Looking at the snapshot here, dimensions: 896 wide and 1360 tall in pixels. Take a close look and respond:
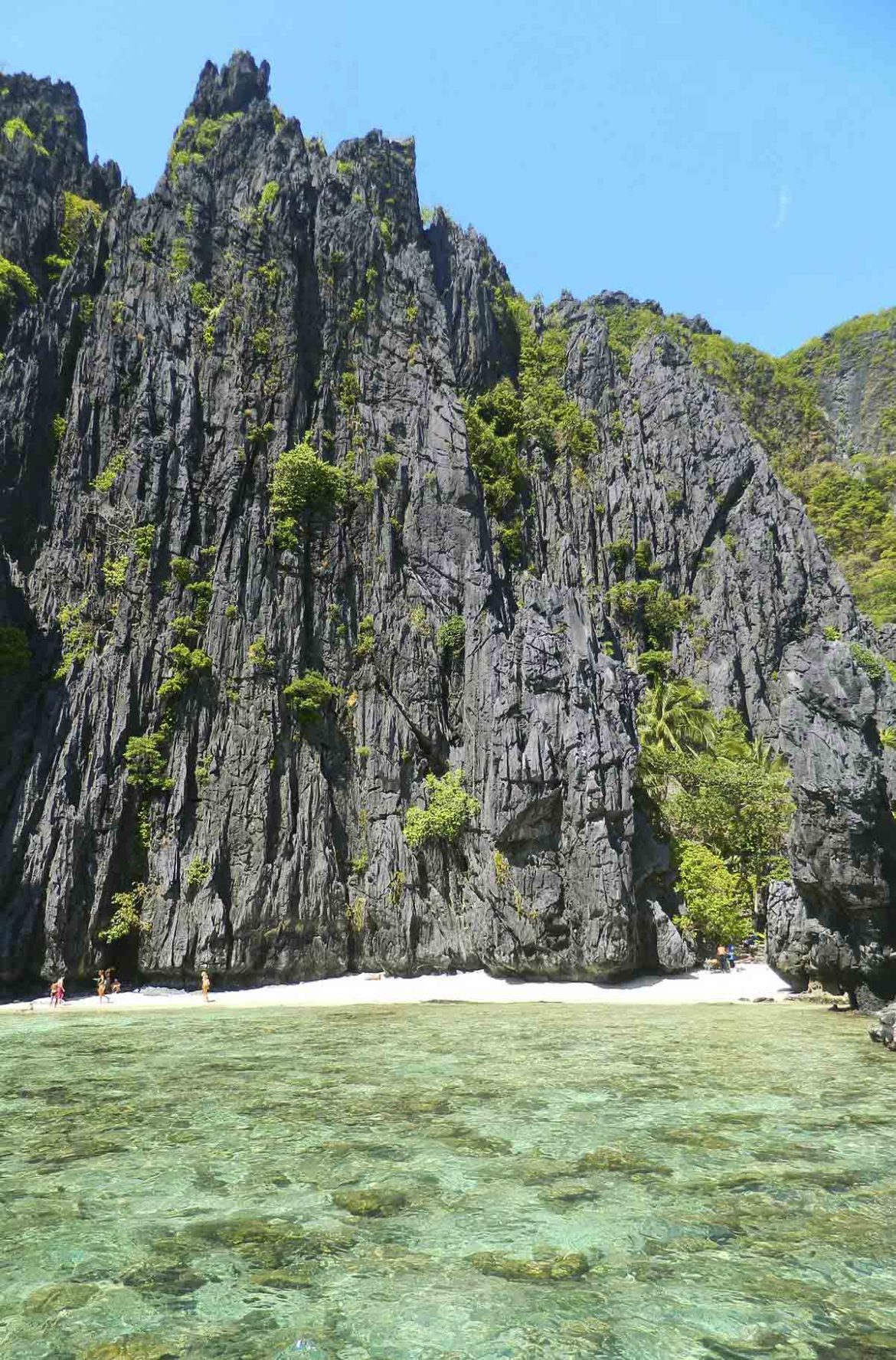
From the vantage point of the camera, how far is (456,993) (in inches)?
1259

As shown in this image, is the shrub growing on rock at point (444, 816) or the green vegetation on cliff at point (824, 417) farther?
the green vegetation on cliff at point (824, 417)

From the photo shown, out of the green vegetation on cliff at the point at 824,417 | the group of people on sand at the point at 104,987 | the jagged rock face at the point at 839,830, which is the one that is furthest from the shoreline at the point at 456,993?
the green vegetation on cliff at the point at 824,417

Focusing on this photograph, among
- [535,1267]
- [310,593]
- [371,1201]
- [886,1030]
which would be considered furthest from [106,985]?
[535,1267]

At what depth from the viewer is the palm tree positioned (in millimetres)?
47688

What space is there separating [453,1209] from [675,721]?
43.1 meters

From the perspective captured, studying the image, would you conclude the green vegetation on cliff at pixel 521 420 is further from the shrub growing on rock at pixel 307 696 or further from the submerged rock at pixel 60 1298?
the submerged rock at pixel 60 1298

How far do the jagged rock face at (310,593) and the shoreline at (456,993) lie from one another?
105 cm

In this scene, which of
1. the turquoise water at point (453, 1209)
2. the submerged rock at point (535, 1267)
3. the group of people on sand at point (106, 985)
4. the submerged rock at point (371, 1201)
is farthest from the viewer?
Answer: the group of people on sand at point (106, 985)

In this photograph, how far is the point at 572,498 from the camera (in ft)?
198

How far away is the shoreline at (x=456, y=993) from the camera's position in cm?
2895

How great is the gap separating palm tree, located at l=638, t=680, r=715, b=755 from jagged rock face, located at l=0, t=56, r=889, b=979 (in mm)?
2137

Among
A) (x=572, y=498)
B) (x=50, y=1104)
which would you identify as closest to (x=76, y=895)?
(x=50, y=1104)

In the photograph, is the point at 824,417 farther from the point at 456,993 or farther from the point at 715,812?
the point at 456,993

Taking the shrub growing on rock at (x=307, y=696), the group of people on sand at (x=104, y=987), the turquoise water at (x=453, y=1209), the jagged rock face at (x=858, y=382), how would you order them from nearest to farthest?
the turquoise water at (x=453, y=1209) → the group of people on sand at (x=104, y=987) → the shrub growing on rock at (x=307, y=696) → the jagged rock face at (x=858, y=382)
